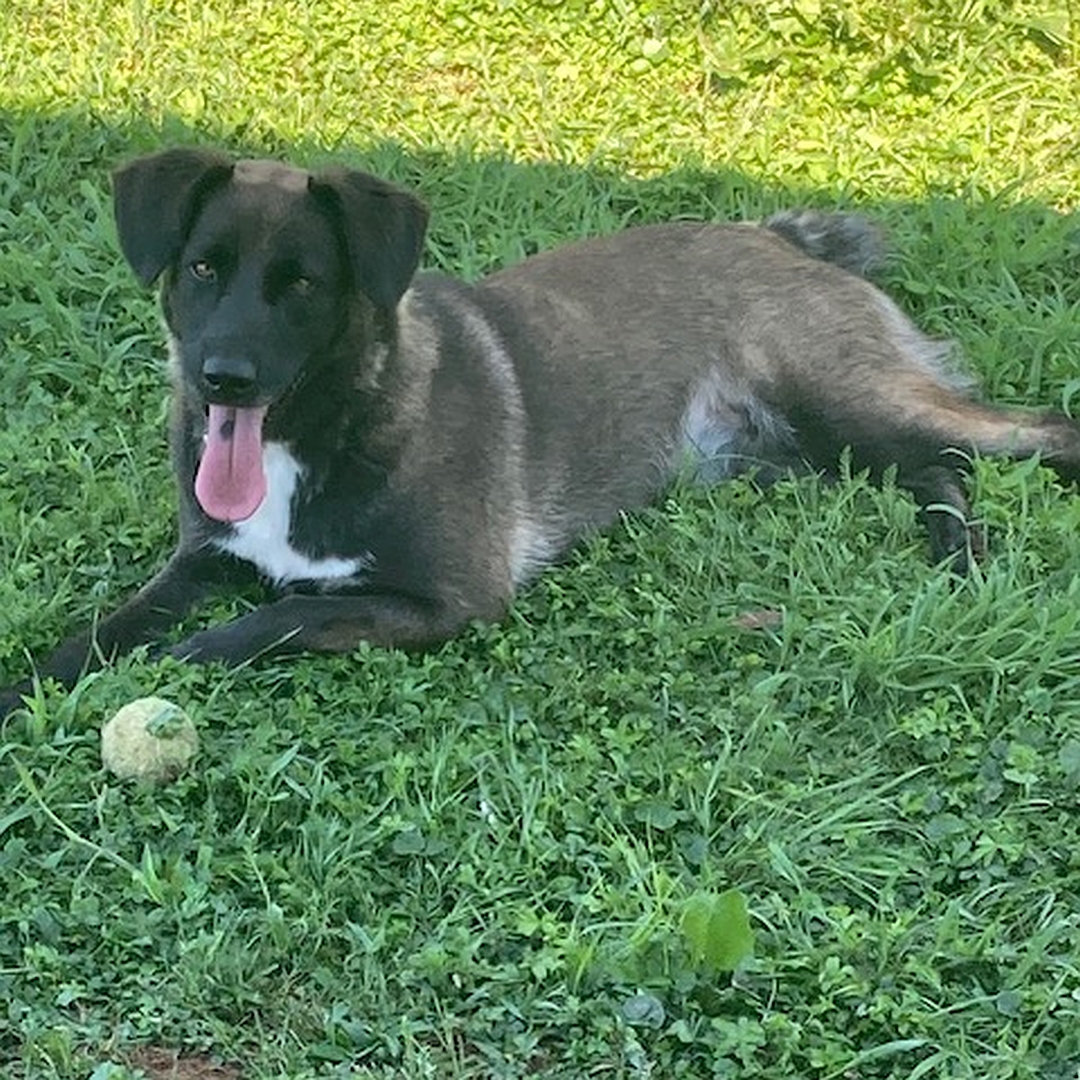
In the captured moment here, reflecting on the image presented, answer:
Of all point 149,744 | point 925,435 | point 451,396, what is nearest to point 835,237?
point 925,435

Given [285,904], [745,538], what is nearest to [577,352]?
[745,538]

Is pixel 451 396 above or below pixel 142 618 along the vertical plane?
above

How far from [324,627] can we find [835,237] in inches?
83.0

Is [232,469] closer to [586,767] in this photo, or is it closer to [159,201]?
[159,201]

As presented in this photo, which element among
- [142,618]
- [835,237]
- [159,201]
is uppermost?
[159,201]

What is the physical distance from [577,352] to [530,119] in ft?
5.89

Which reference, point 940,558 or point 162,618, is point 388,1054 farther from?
point 940,558

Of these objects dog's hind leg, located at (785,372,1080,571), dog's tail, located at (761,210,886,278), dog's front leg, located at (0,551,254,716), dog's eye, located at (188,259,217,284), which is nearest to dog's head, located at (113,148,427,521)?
dog's eye, located at (188,259,217,284)

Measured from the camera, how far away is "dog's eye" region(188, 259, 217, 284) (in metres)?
3.86

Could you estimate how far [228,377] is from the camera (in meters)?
3.72

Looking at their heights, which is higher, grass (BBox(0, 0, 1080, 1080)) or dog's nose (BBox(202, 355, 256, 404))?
dog's nose (BBox(202, 355, 256, 404))

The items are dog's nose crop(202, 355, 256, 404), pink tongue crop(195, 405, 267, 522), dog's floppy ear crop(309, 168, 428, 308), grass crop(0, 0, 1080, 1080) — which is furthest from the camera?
pink tongue crop(195, 405, 267, 522)

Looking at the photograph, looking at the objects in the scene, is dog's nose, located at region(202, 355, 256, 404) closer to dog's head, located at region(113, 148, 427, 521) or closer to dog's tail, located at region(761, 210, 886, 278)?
dog's head, located at region(113, 148, 427, 521)

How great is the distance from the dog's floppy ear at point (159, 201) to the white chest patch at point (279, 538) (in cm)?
47
